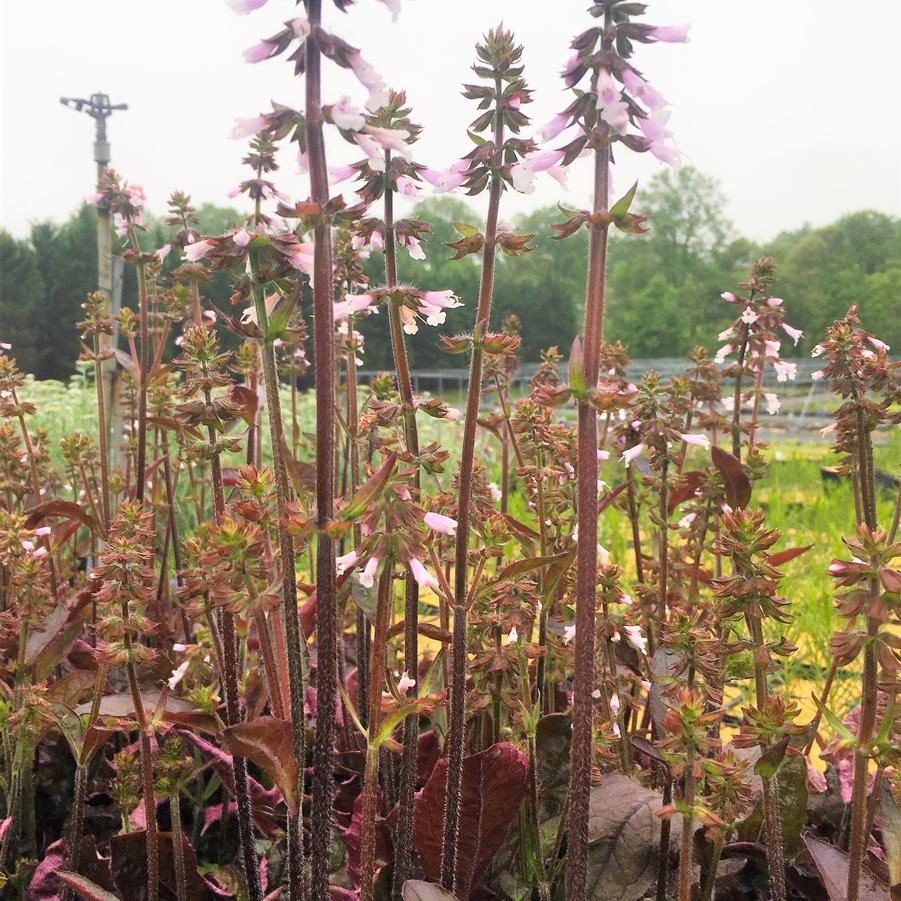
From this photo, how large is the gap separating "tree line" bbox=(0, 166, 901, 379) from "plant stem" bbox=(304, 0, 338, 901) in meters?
11.6

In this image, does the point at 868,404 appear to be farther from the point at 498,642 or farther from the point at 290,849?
the point at 290,849

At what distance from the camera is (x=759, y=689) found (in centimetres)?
143

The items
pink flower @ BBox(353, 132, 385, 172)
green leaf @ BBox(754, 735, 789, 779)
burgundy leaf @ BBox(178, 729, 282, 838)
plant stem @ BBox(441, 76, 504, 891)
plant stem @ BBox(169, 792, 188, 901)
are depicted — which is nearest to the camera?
pink flower @ BBox(353, 132, 385, 172)

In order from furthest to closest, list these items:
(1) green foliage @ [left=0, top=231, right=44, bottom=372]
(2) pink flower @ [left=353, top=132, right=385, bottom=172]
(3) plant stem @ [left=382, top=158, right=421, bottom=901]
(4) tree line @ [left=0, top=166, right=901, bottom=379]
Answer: (4) tree line @ [left=0, top=166, right=901, bottom=379]
(1) green foliage @ [left=0, top=231, right=44, bottom=372]
(3) plant stem @ [left=382, top=158, right=421, bottom=901]
(2) pink flower @ [left=353, top=132, right=385, bottom=172]

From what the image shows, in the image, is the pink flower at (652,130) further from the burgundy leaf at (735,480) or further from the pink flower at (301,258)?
the burgundy leaf at (735,480)

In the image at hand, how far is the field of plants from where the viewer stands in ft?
3.89

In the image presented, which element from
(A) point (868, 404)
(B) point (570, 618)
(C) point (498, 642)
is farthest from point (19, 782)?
(A) point (868, 404)

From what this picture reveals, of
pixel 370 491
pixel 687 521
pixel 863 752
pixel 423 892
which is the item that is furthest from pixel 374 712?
pixel 687 521

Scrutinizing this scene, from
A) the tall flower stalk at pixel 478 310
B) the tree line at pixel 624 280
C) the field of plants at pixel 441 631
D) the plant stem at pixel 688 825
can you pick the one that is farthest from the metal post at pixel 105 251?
the tree line at pixel 624 280

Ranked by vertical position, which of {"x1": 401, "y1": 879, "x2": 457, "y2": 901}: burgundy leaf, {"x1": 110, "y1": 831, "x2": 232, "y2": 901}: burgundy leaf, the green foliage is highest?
the green foliage

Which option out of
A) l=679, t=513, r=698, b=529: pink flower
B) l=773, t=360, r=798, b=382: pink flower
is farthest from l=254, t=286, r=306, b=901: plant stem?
l=773, t=360, r=798, b=382: pink flower

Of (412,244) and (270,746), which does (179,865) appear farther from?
(412,244)

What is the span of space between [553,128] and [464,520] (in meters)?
0.66

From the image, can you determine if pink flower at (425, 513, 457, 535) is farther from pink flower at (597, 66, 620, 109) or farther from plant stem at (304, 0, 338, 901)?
pink flower at (597, 66, 620, 109)
